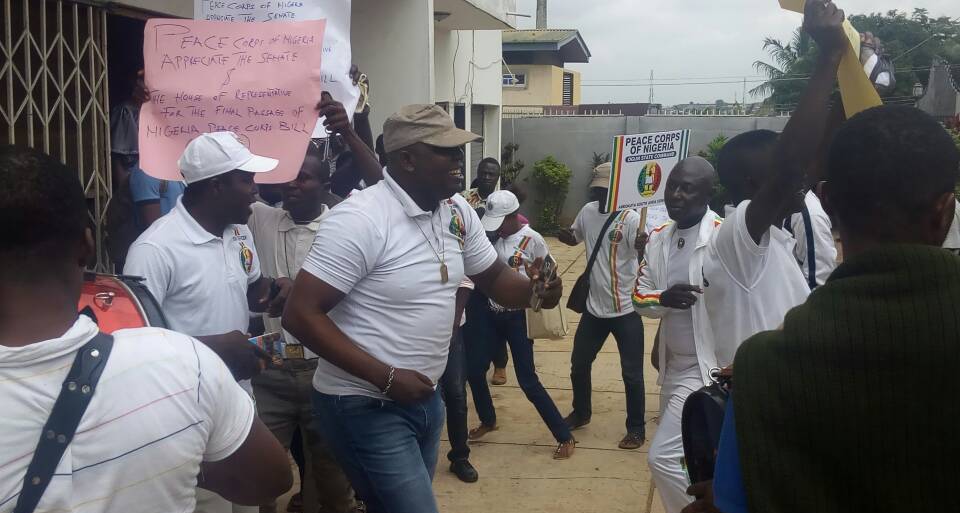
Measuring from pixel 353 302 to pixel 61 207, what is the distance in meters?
1.53

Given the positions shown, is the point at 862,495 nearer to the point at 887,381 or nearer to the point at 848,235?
the point at 887,381

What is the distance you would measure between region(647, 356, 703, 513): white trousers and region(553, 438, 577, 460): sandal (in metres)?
2.01

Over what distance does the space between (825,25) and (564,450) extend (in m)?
3.97

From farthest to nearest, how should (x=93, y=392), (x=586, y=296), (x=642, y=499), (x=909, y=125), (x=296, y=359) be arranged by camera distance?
(x=586, y=296)
(x=642, y=499)
(x=296, y=359)
(x=909, y=125)
(x=93, y=392)

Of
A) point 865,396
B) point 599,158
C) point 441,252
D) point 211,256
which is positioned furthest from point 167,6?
point 599,158

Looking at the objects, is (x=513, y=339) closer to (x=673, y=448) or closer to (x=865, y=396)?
(x=673, y=448)

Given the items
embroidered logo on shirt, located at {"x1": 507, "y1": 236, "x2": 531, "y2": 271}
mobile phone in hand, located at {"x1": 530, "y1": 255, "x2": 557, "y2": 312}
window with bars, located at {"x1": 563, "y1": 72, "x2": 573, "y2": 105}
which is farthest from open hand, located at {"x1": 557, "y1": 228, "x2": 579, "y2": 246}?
window with bars, located at {"x1": 563, "y1": 72, "x2": 573, "y2": 105}

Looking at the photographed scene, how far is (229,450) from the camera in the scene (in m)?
1.79

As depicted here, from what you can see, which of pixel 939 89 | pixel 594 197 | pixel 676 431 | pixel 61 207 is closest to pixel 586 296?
pixel 594 197

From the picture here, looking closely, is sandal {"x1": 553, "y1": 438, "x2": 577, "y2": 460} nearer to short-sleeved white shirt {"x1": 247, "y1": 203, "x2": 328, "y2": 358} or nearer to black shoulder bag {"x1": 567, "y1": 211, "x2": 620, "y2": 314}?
black shoulder bag {"x1": 567, "y1": 211, "x2": 620, "y2": 314}

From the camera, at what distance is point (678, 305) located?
3.96 metres

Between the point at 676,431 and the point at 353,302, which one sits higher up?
the point at 353,302

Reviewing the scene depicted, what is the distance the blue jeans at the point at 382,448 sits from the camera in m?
3.02

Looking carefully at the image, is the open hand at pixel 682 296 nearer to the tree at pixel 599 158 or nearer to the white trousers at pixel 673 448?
the white trousers at pixel 673 448
